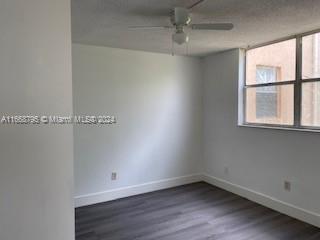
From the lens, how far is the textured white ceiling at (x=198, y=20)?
212cm

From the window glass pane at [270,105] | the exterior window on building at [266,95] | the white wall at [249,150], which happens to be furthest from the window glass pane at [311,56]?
A: the white wall at [249,150]

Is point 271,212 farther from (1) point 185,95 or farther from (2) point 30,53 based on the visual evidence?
(2) point 30,53

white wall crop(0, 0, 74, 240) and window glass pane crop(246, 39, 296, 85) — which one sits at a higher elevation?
window glass pane crop(246, 39, 296, 85)

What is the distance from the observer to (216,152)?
4.36m

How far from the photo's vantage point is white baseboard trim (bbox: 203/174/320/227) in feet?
9.65

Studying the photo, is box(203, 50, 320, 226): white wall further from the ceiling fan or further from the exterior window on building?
the ceiling fan

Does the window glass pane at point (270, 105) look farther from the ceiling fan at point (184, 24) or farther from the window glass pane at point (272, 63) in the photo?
the ceiling fan at point (184, 24)

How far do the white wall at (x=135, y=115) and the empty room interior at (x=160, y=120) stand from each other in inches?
0.7

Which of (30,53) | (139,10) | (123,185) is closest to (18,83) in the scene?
(30,53)

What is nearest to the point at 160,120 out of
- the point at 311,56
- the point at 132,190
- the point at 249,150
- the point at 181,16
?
the point at 132,190

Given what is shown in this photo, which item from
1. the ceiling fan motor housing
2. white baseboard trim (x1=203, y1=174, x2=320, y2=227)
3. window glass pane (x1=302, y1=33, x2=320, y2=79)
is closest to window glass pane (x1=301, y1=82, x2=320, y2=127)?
window glass pane (x1=302, y1=33, x2=320, y2=79)

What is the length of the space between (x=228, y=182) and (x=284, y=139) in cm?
132

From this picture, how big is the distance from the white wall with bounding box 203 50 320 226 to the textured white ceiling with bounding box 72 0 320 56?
0.82m

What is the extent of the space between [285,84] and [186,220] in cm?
228
